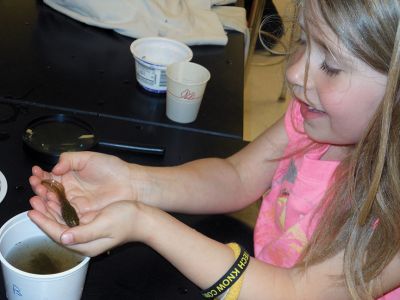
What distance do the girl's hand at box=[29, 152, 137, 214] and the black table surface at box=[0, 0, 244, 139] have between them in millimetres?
246

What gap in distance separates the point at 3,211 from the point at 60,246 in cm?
16

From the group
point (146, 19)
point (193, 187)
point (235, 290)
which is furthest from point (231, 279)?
point (146, 19)

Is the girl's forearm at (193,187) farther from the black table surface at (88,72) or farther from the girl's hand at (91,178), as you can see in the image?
the black table surface at (88,72)

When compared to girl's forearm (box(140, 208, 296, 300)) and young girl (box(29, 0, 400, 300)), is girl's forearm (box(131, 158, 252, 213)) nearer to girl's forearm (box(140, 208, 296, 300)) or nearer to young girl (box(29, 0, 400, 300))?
young girl (box(29, 0, 400, 300))

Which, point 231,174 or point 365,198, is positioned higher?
point 365,198

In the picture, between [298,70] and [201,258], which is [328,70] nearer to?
[298,70]

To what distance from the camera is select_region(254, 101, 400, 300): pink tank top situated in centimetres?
89

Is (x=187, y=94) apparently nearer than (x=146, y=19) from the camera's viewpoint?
Yes

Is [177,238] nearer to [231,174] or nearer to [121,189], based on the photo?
[121,189]

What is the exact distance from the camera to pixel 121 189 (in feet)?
2.77

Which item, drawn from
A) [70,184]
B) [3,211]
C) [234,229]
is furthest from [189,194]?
[3,211]

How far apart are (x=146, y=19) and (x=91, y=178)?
70cm

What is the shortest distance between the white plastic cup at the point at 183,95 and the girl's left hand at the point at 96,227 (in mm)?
371

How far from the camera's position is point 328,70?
705 millimetres
